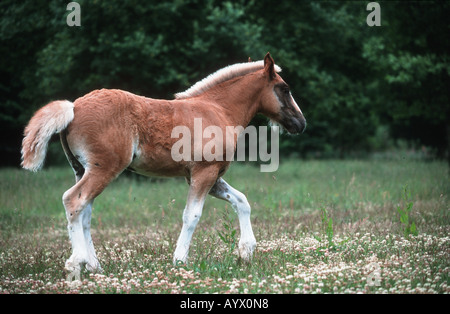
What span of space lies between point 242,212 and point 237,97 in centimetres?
160

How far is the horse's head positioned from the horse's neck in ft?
0.54

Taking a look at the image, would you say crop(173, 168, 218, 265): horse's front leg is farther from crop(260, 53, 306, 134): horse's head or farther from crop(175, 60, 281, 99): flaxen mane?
crop(260, 53, 306, 134): horse's head

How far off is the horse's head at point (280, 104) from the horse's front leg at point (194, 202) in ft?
4.66

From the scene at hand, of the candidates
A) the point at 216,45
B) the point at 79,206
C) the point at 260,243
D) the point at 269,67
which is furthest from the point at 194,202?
the point at 216,45

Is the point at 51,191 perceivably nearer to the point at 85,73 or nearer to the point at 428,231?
the point at 85,73

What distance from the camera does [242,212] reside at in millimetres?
6621

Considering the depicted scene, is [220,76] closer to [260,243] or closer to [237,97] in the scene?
[237,97]

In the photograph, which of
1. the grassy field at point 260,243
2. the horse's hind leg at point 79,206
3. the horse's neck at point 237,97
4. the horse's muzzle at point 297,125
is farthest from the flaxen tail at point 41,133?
the horse's muzzle at point 297,125

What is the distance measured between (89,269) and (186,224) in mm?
1272

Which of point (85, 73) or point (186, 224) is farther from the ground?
point (85, 73)

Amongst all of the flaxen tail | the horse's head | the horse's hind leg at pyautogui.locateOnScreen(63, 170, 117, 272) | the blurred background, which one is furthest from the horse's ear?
the blurred background

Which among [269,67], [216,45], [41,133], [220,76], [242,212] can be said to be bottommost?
[242,212]
